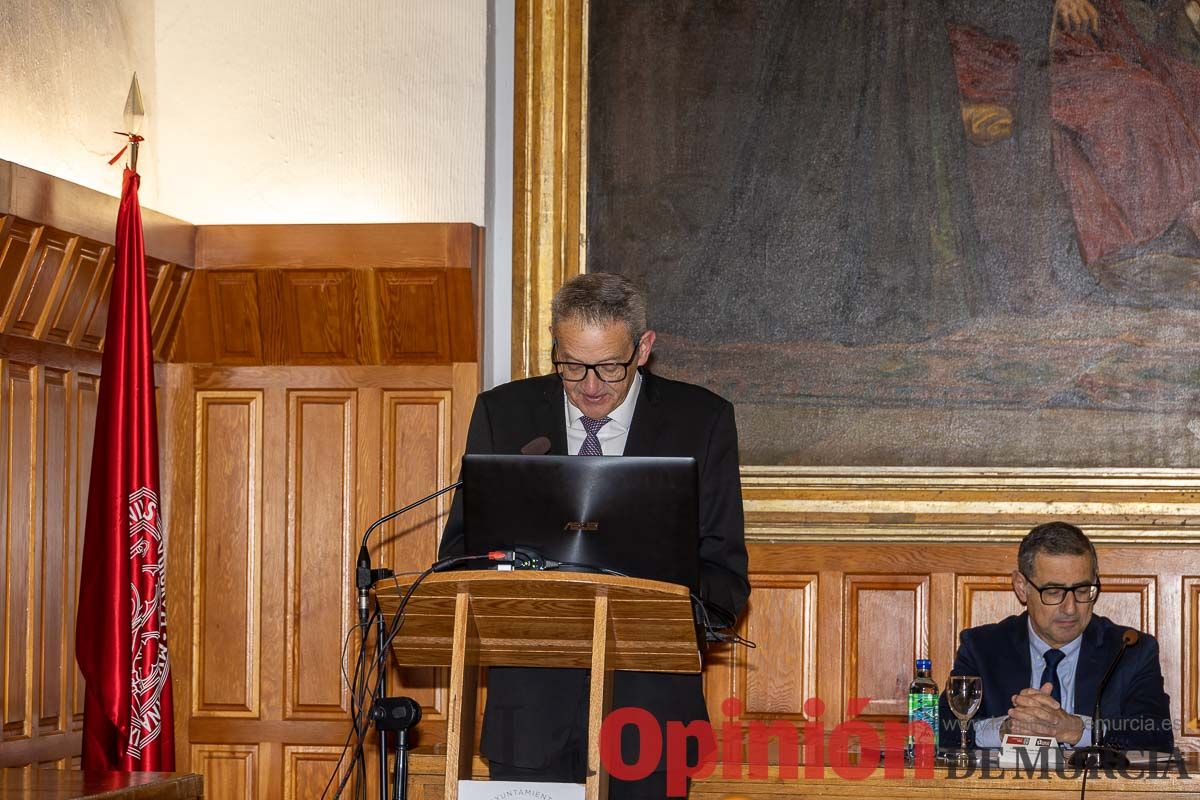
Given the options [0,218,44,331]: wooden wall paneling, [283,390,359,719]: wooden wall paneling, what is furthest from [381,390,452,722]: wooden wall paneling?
[0,218,44,331]: wooden wall paneling

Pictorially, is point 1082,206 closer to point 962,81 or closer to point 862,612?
point 962,81

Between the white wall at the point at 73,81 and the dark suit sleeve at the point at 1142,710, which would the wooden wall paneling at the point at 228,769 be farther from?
the dark suit sleeve at the point at 1142,710

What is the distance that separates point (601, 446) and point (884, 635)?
6.42ft

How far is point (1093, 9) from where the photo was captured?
500cm

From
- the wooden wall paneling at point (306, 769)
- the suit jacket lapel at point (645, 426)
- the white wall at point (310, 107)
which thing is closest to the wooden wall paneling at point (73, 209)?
the white wall at point (310, 107)

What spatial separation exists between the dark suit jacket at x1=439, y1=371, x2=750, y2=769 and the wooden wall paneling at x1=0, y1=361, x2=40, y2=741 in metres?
1.48

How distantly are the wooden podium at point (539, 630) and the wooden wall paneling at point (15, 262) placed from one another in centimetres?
193

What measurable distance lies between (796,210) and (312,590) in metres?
2.18

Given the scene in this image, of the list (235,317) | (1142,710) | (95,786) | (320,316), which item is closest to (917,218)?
(1142,710)

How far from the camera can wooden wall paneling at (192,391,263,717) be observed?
505cm

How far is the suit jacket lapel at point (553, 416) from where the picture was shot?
10.8ft

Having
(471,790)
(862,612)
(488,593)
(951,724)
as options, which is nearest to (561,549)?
(488,593)

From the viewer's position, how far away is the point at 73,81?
14.9 ft

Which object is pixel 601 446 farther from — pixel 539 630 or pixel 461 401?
pixel 461 401
